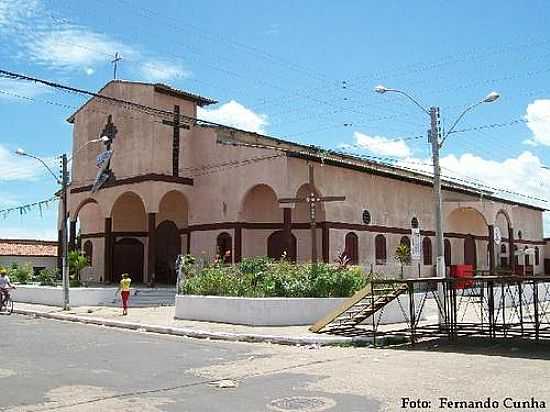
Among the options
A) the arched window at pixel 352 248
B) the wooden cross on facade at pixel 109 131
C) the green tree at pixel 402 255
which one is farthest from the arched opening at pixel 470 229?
the wooden cross on facade at pixel 109 131

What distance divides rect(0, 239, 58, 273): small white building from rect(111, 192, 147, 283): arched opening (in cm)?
1649

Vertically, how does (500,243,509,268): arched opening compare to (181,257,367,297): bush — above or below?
above

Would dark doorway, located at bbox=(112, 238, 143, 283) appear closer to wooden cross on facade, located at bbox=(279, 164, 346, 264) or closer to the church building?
the church building

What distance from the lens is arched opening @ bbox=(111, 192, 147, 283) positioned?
128 feet

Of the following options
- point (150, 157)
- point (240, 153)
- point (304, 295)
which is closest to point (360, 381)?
point (304, 295)

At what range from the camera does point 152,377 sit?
1091 centimetres

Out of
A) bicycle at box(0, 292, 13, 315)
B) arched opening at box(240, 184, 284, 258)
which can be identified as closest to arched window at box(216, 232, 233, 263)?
arched opening at box(240, 184, 284, 258)

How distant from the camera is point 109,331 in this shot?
19.5 m

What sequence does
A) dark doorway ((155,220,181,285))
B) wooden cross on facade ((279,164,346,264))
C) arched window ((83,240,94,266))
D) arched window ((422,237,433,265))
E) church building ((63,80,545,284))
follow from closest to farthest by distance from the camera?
wooden cross on facade ((279,164,346,264)), church building ((63,80,545,284)), dark doorway ((155,220,181,285)), arched window ((422,237,433,265)), arched window ((83,240,94,266))

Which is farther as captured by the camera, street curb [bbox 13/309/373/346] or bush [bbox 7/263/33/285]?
bush [bbox 7/263/33/285]

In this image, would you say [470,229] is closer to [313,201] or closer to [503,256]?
[503,256]

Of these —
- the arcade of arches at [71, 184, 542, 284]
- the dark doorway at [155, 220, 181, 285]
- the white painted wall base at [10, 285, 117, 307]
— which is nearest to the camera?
the white painted wall base at [10, 285, 117, 307]

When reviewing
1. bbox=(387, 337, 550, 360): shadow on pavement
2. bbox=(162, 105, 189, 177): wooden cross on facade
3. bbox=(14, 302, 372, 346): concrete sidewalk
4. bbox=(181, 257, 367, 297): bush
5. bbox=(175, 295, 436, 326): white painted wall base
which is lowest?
bbox=(387, 337, 550, 360): shadow on pavement

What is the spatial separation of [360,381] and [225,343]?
677 cm
